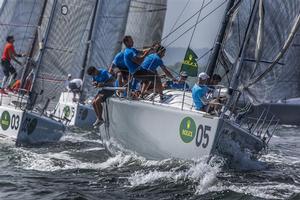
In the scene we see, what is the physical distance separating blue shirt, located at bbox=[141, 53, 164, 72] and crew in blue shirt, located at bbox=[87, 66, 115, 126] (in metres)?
1.21

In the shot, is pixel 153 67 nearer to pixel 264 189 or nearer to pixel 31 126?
pixel 264 189

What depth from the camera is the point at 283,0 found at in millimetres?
11141

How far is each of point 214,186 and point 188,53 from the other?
6051mm

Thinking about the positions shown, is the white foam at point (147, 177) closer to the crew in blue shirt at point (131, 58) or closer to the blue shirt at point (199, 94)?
the blue shirt at point (199, 94)

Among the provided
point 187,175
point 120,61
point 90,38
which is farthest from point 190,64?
point 90,38

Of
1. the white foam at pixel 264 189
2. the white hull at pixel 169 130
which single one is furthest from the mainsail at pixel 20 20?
the white foam at pixel 264 189

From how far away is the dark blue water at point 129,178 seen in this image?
8795 millimetres

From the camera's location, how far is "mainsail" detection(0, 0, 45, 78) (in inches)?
733

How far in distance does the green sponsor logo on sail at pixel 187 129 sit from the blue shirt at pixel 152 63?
68.4 inches

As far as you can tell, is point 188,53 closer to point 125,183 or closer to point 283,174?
point 283,174

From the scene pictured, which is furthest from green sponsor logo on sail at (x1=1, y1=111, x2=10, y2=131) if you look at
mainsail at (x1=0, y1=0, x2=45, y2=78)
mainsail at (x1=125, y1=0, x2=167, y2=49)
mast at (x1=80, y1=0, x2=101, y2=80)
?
mainsail at (x1=125, y1=0, x2=167, y2=49)

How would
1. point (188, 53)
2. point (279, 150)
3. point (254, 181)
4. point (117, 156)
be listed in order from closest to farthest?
point (254, 181)
point (117, 156)
point (188, 53)
point (279, 150)

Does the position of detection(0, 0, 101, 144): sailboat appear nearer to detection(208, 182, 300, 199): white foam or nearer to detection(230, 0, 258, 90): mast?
detection(230, 0, 258, 90): mast

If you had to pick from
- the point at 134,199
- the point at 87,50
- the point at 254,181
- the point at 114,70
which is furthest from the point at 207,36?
the point at 134,199
